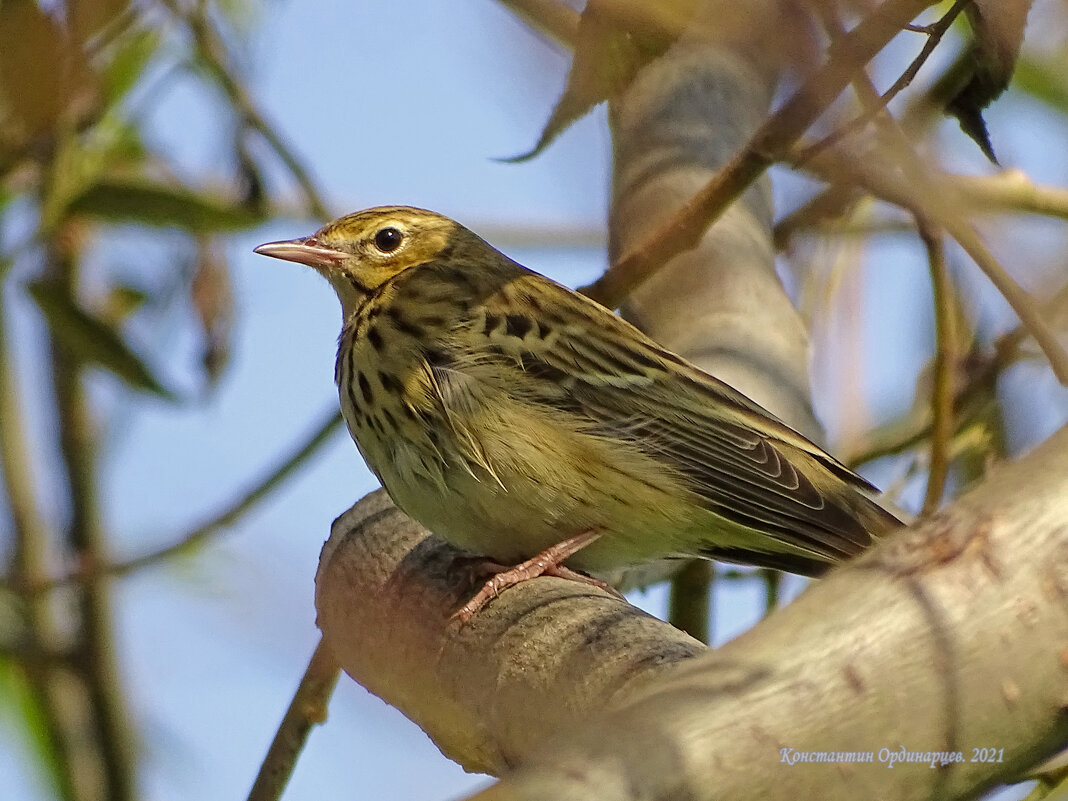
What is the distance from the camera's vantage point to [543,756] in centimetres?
146

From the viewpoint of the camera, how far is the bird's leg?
3502 millimetres

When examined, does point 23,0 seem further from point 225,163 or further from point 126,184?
point 225,163

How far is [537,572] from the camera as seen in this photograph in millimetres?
3957

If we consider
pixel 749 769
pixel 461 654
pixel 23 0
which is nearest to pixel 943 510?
pixel 749 769

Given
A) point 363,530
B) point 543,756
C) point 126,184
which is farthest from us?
point 126,184

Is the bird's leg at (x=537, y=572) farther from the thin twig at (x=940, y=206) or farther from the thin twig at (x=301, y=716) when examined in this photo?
the thin twig at (x=940, y=206)

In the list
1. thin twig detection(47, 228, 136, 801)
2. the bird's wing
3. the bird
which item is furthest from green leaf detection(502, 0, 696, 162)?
thin twig detection(47, 228, 136, 801)

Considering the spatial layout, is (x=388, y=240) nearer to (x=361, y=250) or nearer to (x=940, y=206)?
(x=361, y=250)

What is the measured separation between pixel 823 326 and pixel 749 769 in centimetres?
403

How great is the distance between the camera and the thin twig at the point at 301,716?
416 cm

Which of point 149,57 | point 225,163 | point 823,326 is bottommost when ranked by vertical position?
point 823,326

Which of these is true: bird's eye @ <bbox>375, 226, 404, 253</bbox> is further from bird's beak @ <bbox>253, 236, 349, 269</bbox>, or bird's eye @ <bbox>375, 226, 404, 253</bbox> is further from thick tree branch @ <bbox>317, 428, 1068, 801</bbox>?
thick tree branch @ <bbox>317, 428, 1068, 801</bbox>

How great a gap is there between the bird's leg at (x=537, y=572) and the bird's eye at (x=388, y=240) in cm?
143

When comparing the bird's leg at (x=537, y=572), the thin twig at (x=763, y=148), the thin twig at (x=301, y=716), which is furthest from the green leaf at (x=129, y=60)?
the bird's leg at (x=537, y=572)
